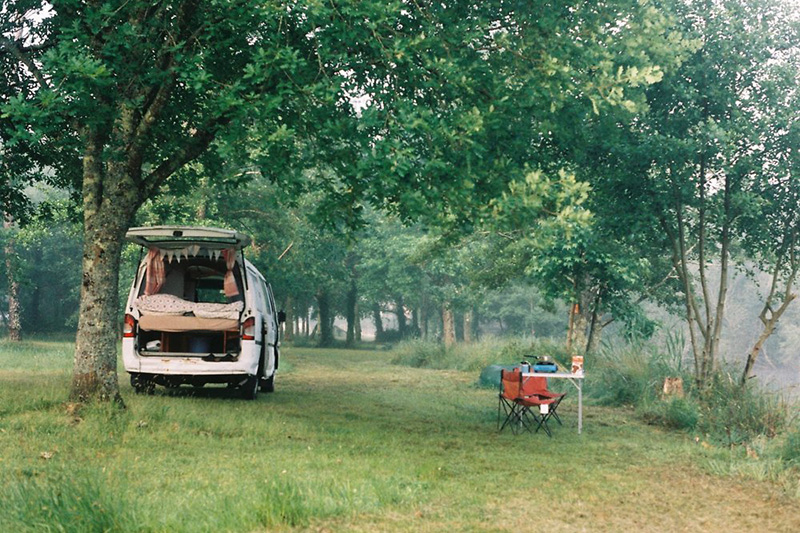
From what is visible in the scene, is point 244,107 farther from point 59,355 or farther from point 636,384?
point 59,355

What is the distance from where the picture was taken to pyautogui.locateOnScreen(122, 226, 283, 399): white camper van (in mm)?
11844

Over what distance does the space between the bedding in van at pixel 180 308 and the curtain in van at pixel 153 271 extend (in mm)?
397

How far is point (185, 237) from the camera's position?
484 inches

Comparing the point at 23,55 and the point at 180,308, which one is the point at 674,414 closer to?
the point at 180,308

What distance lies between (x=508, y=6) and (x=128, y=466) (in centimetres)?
725

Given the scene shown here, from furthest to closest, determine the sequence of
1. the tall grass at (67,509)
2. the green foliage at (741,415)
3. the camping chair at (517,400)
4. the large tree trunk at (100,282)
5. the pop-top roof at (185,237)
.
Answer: the pop-top roof at (185,237) < the green foliage at (741,415) < the large tree trunk at (100,282) < the camping chair at (517,400) < the tall grass at (67,509)

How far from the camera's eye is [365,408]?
13.2m

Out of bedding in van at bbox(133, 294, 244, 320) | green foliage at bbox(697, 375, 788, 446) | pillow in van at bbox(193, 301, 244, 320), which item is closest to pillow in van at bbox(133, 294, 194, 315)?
bedding in van at bbox(133, 294, 244, 320)

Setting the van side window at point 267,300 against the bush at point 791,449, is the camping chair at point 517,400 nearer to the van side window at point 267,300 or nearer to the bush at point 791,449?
the bush at point 791,449

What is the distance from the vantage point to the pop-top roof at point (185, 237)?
1141cm

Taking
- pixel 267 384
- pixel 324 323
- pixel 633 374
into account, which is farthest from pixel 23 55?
pixel 324 323

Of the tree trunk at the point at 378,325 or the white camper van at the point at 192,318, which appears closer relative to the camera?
the white camper van at the point at 192,318

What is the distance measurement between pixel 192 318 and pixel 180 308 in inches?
10.2

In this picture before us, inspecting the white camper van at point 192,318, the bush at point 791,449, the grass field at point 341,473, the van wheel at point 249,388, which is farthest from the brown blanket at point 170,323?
A: the bush at point 791,449
